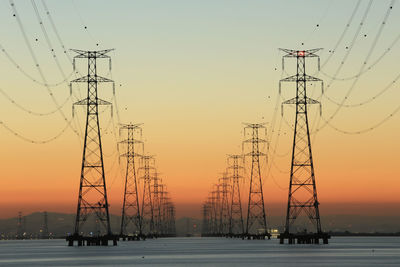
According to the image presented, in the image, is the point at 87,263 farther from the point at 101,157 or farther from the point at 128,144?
the point at 128,144

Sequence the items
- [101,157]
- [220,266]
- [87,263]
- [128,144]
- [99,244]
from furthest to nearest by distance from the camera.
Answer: [128,144] → [99,244] → [101,157] → [87,263] → [220,266]

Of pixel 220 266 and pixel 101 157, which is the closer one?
pixel 220 266

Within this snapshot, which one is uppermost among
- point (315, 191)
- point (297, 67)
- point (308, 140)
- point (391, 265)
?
point (297, 67)

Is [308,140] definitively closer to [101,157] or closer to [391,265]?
[101,157]

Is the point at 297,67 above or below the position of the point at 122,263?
above

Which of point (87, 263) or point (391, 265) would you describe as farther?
point (87, 263)

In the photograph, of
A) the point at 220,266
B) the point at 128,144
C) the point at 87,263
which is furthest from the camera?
the point at 128,144

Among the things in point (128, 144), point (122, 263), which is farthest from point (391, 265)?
point (128, 144)

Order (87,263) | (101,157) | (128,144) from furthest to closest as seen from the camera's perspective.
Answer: (128,144), (101,157), (87,263)

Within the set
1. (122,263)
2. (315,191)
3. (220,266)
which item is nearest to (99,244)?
(315,191)
